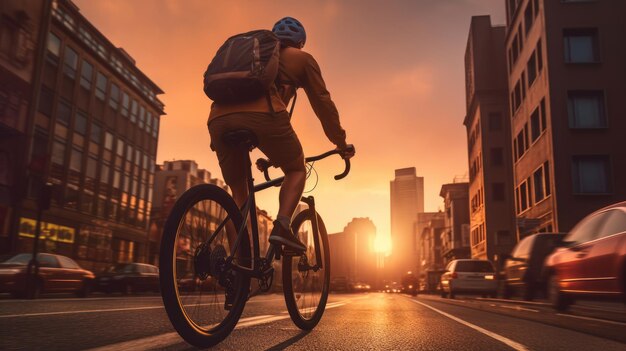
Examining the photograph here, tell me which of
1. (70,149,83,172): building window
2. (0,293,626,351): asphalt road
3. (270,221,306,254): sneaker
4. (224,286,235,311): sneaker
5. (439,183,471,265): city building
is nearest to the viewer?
(0,293,626,351): asphalt road

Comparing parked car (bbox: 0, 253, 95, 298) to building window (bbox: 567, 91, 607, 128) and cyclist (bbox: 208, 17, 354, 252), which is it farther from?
building window (bbox: 567, 91, 607, 128)

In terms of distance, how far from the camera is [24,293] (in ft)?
45.4

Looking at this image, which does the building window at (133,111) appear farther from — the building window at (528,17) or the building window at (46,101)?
the building window at (528,17)

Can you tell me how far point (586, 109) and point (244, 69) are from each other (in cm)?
2969

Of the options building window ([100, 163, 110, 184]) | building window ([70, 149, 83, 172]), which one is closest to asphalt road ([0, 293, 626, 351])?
building window ([70, 149, 83, 172])

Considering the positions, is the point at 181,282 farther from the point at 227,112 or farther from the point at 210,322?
the point at 227,112

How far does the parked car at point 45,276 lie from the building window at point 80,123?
2227 centimetres

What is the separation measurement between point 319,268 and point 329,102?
5.21 feet

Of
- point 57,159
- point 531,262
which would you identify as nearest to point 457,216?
point 57,159

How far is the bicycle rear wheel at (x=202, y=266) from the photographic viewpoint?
8.82 feet

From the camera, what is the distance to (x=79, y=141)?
1468 inches

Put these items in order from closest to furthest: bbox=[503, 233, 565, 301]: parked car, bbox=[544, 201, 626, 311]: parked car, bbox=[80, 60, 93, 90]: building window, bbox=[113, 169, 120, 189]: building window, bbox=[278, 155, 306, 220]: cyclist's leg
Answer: bbox=[278, 155, 306, 220]: cyclist's leg < bbox=[544, 201, 626, 311]: parked car < bbox=[503, 233, 565, 301]: parked car < bbox=[80, 60, 93, 90]: building window < bbox=[113, 169, 120, 189]: building window

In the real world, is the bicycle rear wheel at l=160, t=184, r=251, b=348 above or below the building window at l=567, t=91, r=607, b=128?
below

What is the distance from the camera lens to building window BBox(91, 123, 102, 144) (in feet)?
128
